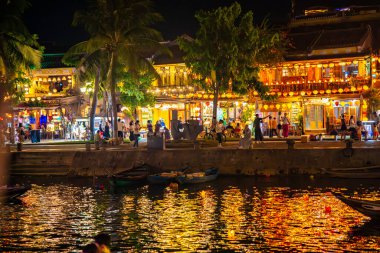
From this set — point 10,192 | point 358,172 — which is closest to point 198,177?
point 358,172

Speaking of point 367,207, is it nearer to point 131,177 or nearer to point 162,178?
point 162,178

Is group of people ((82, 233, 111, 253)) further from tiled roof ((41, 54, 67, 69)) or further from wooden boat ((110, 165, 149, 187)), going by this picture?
tiled roof ((41, 54, 67, 69))

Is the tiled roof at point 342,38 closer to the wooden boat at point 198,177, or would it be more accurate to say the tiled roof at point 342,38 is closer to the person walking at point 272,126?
the person walking at point 272,126

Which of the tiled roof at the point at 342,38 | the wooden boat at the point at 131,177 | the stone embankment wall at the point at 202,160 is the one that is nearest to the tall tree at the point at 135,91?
the stone embankment wall at the point at 202,160

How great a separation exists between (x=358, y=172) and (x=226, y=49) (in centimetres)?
1495

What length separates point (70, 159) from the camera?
3503 centimetres

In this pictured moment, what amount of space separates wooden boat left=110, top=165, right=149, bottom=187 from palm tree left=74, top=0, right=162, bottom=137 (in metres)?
9.56

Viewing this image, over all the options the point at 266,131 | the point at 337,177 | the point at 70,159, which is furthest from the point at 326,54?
the point at 70,159

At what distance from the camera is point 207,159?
3284 centimetres

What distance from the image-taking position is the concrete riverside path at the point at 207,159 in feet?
102

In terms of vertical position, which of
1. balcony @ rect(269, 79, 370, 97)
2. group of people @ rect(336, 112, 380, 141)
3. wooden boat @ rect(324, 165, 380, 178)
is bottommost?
wooden boat @ rect(324, 165, 380, 178)

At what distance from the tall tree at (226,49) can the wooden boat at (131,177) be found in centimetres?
1052

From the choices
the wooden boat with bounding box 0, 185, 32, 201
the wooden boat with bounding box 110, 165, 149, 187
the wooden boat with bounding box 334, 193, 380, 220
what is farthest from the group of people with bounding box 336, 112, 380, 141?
the wooden boat with bounding box 0, 185, 32, 201

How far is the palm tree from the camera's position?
3828 cm
